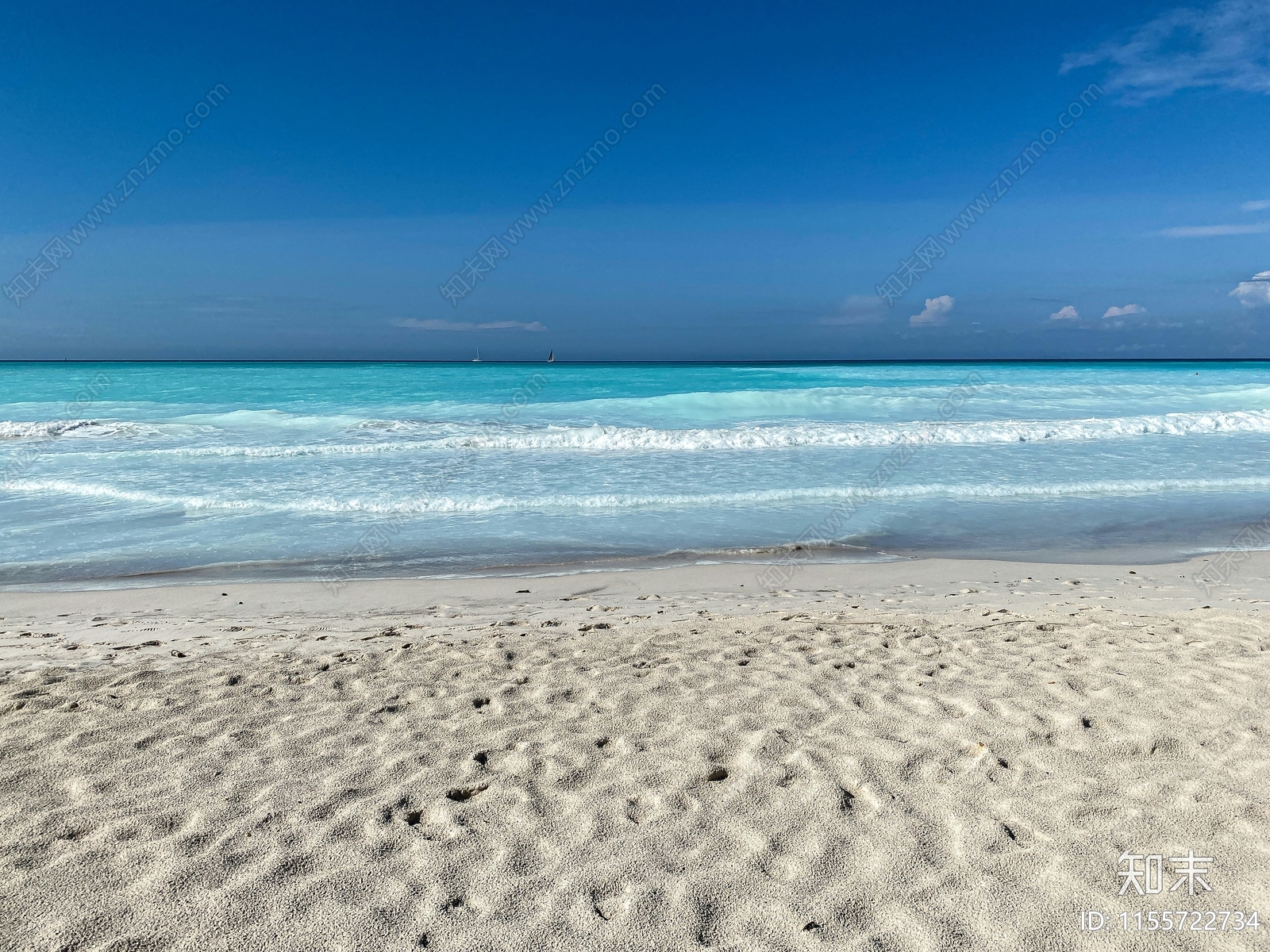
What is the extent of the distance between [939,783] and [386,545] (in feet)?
22.6

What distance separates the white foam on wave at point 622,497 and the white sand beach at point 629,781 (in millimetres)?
4636

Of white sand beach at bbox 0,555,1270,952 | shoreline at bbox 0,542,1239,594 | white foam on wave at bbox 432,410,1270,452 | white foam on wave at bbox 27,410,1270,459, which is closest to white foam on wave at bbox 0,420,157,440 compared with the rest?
white foam on wave at bbox 27,410,1270,459

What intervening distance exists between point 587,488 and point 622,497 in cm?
108

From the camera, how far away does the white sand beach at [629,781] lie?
8.91 ft

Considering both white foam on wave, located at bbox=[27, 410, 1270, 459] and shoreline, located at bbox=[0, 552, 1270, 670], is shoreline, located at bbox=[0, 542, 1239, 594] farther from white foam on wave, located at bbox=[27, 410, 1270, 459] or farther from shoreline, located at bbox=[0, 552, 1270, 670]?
white foam on wave, located at bbox=[27, 410, 1270, 459]

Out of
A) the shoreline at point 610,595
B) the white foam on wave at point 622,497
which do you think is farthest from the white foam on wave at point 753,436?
the shoreline at point 610,595

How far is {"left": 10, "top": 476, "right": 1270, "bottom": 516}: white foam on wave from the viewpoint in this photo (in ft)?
35.4

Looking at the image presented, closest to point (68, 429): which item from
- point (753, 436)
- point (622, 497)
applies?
point (622, 497)

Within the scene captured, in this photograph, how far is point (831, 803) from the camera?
338 centimetres

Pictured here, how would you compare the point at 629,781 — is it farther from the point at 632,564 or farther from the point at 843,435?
the point at 843,435

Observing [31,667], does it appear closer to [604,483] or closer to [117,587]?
[117,587]

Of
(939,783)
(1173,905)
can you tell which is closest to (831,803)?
(939,783)

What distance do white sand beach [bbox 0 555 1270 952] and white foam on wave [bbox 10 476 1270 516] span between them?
15.2 feet

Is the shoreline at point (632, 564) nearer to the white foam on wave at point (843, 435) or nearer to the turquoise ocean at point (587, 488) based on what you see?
the turquoise ocean at point (587, 488)
